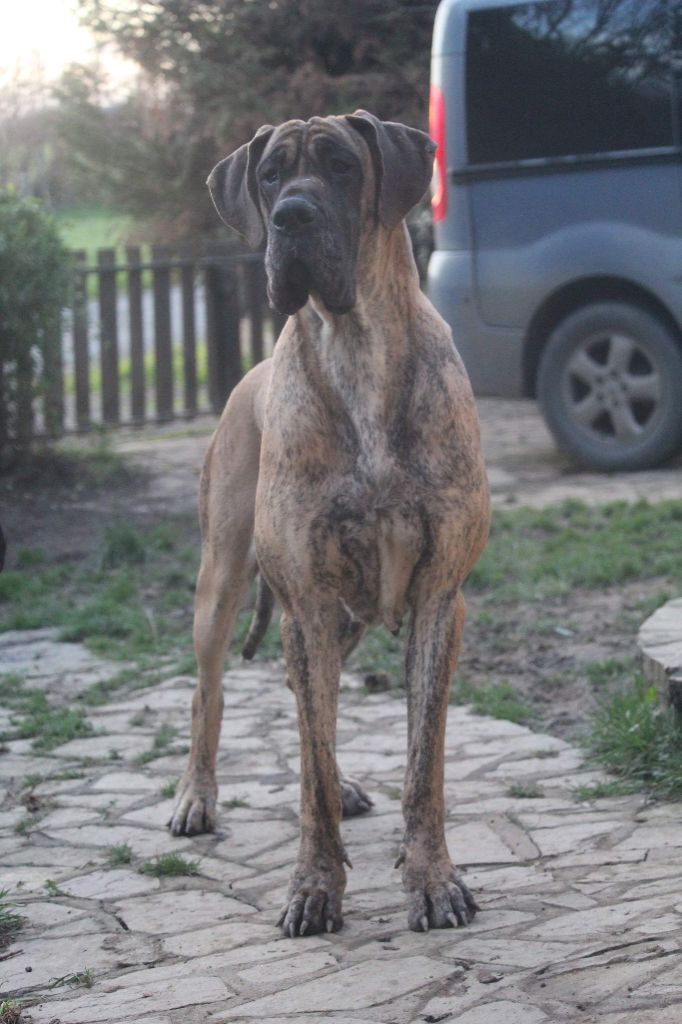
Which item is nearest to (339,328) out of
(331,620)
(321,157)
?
(321,157)

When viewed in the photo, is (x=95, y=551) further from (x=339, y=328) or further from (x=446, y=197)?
(x=339, y=328)

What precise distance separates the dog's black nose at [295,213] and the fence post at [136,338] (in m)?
7.77

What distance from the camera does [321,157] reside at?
11.3 ft

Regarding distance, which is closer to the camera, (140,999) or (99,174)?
(140,999)

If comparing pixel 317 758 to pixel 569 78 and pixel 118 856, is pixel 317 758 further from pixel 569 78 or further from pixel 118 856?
pixel 569 78

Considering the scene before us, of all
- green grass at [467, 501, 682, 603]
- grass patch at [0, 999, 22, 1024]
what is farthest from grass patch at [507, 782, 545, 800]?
green grass at [467, 501, 682, 603]

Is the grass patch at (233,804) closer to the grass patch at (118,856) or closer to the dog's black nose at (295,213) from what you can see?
the grass patch at (118,856)

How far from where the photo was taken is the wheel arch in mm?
8344

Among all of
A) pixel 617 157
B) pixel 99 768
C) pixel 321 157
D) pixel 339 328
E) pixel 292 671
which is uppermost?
pixel 617 157

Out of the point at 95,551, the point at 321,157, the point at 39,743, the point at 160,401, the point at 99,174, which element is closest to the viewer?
the point at 321,157

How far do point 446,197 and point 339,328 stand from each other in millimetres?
5410

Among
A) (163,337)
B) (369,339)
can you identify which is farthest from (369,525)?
(163,337)

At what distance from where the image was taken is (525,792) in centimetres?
430

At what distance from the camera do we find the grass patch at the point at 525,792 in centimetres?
429
